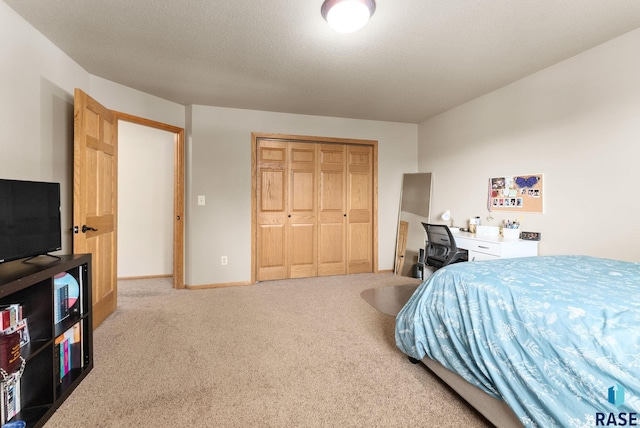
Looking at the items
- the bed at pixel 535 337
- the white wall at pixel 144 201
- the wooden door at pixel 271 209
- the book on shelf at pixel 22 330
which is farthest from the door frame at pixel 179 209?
the bed at pixel 535 337

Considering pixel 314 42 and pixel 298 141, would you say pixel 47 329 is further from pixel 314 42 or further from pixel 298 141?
pixel 298 141

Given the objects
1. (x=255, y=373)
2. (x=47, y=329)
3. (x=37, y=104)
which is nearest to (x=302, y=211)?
(x=255, y=373)

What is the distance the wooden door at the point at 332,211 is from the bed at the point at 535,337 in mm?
2506

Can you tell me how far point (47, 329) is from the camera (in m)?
1.54

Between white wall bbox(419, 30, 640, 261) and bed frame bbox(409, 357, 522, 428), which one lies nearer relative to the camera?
bed frame bbox(409, 357, 522, 428)

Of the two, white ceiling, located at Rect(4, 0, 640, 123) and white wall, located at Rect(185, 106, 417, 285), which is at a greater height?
white ceiling, located at Rect(4, 0, 640, 123)

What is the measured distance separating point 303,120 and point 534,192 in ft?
9.54

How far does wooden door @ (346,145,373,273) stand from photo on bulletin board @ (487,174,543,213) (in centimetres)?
168

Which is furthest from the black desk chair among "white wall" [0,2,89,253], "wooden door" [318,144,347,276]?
"white wall" [0,2,89,253]

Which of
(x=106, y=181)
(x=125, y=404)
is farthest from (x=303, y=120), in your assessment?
(x=125, y=404)

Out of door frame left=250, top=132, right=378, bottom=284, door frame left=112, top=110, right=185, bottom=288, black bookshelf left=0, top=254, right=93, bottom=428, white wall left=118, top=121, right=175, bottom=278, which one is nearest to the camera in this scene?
black bookshelf left=0, top=254, right=93, bottom=428

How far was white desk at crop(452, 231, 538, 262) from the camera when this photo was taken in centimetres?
269

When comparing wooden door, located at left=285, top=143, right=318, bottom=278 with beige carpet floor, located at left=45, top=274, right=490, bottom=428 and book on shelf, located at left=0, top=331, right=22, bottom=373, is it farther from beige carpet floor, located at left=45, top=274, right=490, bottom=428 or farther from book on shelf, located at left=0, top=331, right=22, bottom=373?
book on shelf, located at left=0, top=331, right=22, bottom=373

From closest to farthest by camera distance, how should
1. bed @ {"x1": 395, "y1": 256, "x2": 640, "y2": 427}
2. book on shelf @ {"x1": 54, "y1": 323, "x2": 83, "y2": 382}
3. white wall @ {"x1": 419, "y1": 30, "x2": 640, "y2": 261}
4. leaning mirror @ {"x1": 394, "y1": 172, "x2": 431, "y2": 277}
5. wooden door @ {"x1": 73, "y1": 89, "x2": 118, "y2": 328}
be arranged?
bed @ {"x1": 395, "y1": 256, "x2": 640, "y2": 427}
book on shelf @ {"x1": 54, "y1": 323, "x2": 83, "y2": 382}
white wall @ {"x1": 419, "y1": 30, "x2": 640, "y2": 261}
wooden door @ {"x1": 73, "y1": 89, "x2": 118, "y2": 328}
leaning mirror @ {"x1": 394, "y1": 172, "x2": 431, "y2": 277}
